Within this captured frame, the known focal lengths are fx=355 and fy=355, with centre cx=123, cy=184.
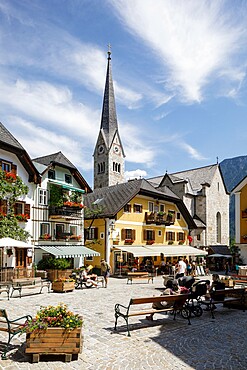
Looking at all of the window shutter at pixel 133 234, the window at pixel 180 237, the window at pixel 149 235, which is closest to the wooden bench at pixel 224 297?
the window shutter at pixel 133 234

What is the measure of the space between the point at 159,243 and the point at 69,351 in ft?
95.6

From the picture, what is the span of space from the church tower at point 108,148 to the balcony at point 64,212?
141 feet

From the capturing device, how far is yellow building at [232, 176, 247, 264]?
3706 centimetres

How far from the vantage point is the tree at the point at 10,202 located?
74.1 feet

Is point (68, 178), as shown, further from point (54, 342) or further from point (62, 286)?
point (54, 342)

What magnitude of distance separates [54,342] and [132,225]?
25503mm

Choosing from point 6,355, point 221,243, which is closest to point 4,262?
point 6,355

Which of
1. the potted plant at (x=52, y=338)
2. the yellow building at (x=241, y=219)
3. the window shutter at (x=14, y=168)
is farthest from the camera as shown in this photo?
the yellow building at (x=241, y=219)

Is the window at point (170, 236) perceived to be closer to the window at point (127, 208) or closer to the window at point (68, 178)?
the window at point (127, 208)

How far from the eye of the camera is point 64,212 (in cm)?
2789

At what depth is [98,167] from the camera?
7569 centimetres

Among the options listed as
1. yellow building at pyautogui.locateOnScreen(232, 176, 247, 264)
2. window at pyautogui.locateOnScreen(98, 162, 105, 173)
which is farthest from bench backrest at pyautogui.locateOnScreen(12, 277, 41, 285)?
window at pyautogui.locateOnScreen(98, 162, 105, 173)

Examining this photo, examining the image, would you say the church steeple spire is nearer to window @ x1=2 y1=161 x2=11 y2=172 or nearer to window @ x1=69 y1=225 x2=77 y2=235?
window @ x1=69 y1=225 x2=77 y2=235

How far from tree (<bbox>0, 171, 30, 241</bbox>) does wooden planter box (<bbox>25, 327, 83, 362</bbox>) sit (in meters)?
15.7
